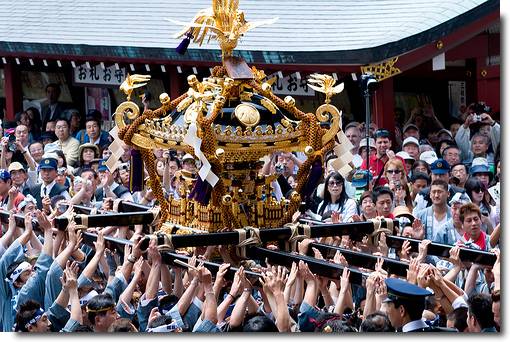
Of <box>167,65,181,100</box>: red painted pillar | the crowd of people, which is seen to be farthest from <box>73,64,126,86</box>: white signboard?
the crowd of people

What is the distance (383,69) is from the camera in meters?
13.3

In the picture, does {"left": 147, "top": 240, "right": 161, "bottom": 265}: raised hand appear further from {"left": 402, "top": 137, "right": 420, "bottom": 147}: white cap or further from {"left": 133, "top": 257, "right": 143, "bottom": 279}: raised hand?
{"left": 402, "top": 137, "right": 420, "bottom": 147}: white cap

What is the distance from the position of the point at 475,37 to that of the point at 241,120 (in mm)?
6271

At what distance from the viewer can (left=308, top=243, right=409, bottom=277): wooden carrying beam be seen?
7.71 meters

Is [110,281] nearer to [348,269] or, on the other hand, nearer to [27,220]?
[27,220]

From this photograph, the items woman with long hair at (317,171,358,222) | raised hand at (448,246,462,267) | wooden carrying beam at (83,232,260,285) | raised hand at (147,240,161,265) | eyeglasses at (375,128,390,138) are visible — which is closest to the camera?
wooden carrying beam at (83,232,260,285)

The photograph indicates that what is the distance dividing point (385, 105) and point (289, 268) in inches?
229

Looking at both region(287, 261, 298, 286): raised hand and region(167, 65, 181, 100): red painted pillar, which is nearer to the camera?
region(287, 261, 298, 286): raised hand

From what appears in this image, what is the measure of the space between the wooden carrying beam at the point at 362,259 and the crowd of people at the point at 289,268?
51mm

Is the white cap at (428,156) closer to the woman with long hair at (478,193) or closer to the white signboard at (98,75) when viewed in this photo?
the woman with long hair at (478,193)

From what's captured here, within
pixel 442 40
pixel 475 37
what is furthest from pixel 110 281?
pixel 475 37

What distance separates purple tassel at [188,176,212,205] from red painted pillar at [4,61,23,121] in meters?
10.1

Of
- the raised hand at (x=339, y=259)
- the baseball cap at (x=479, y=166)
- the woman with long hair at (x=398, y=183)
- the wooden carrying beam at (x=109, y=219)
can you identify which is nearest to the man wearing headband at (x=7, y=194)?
the wooden carrying beam at (x=109, y=219)

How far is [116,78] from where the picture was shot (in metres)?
16.7
